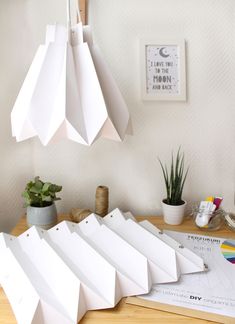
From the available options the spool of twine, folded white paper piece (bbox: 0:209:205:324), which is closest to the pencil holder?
folded white paper piece (bbox: 0:209:205:324)

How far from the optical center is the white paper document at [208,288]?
0.76m

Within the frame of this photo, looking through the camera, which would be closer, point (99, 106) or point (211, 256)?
point (99, 106)

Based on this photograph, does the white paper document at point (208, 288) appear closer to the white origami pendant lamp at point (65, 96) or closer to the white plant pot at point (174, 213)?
the white plant pot at point (174, 213)

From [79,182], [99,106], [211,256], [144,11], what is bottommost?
[211,256]

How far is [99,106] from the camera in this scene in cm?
86

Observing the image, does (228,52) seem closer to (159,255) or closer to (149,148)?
(149,148)

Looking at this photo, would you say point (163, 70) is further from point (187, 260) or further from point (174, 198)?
point (187, 260)

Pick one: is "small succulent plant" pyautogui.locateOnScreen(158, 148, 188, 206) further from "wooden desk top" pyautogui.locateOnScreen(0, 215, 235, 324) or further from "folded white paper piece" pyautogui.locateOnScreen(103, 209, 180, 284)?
"wooden desk top" pyautogui.locateOnScreen(0, 215, 235, 324)

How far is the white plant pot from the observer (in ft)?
3.94

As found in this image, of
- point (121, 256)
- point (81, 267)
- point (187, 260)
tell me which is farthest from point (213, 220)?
point (81, 267)

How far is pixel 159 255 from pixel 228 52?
0.80 m

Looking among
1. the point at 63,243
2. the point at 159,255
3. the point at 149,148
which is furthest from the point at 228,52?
the point at 63,243

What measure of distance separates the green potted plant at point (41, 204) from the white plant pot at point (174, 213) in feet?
1.35

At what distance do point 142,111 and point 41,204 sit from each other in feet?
1.71
